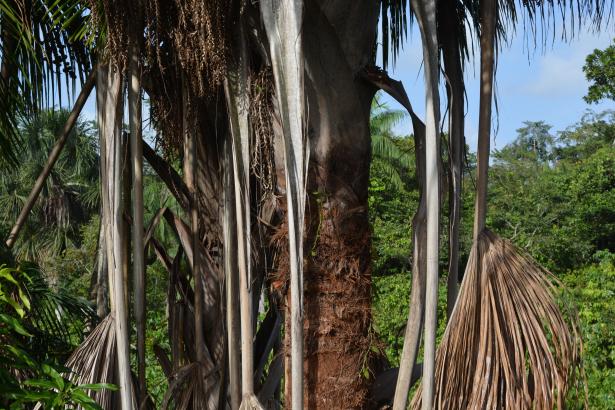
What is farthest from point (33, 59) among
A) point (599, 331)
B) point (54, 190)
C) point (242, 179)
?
point (54, 190)

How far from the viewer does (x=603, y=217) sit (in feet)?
60.0

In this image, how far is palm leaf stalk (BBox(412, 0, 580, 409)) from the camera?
269cm

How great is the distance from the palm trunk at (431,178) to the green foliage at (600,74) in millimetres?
16542

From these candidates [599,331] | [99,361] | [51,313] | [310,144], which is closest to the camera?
[310,144]

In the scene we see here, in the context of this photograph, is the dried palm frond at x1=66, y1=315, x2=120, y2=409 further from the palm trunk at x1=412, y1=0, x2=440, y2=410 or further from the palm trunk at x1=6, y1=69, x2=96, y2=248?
the palm trunk at x1=412, y1=0, x2=440, y2=410

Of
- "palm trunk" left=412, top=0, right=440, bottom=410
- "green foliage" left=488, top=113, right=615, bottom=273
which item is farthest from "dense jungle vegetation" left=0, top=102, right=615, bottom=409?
"palm trunk" left=412, top=0, right=440, bottom=410

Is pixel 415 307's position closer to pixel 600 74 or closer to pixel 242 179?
pixel 242 179

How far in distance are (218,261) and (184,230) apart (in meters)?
0.23

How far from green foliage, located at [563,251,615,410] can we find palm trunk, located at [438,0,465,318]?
3605mm

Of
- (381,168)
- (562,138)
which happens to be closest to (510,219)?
(381,168)

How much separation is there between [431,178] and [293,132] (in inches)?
19.3

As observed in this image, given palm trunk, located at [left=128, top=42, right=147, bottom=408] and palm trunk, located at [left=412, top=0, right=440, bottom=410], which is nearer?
palm trunk, located at [left=412, top=0, right=440, bottom=410]

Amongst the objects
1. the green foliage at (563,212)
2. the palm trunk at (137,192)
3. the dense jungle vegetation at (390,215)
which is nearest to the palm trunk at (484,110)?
the palm trunk at (137,192)

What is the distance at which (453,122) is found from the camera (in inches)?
133
